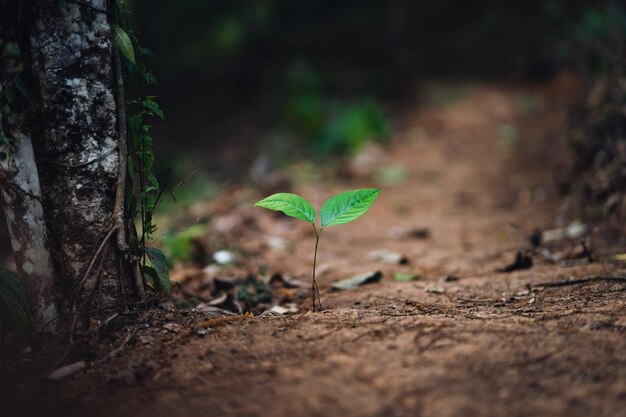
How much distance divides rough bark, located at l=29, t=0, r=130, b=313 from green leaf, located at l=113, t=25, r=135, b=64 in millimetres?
32

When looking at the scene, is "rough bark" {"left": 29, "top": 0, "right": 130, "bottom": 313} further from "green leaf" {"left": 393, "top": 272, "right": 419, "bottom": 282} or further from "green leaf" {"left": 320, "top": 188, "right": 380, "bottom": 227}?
"green leaf" {"left": 393, "top": 272, "right": 419, "bottom": 282}

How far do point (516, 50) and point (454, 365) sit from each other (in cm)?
1015

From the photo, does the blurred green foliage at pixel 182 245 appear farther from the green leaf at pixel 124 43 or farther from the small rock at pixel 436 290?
the green leaf at pixel 124 43

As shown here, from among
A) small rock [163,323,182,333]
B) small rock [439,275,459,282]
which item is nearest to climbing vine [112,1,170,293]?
small rock [163,323,182,333]

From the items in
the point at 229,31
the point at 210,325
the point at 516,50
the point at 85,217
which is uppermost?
the point at 229,31

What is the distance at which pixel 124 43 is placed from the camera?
5.78 feet

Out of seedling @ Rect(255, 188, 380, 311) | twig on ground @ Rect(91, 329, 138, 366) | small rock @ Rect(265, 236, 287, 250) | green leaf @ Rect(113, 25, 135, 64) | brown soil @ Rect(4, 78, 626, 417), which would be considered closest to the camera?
brown soil @ Rect(4, 78, 626, 417)

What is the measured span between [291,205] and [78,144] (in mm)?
795

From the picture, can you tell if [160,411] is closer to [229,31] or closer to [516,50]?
[229,31]

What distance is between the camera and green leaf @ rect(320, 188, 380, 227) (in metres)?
2.02

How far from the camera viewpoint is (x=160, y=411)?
133 centimetres

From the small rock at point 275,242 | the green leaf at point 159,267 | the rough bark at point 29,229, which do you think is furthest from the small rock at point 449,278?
the rough bark at point 29,229

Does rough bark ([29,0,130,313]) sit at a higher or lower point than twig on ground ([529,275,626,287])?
higher

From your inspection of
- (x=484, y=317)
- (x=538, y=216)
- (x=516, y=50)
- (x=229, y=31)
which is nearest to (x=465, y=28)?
(x=516, y=50)
